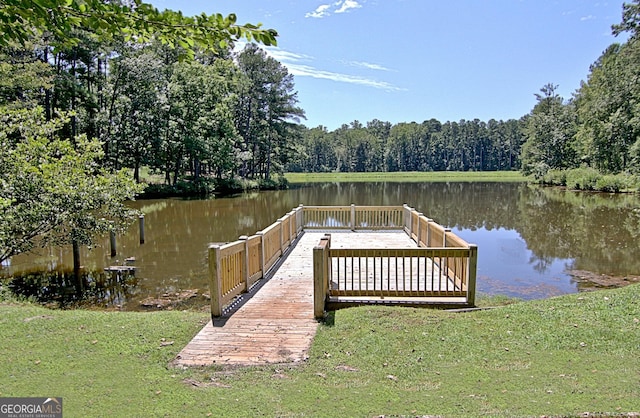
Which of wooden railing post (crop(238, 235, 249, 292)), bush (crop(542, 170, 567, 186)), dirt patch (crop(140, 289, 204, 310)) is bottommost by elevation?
dirt patch (crop(140, 289, 204, 310))

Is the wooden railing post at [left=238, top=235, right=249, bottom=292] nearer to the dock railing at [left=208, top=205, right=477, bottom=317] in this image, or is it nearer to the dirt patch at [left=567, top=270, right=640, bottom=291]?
the dock railing at [left=208, top=205, right=477, bottom=317]

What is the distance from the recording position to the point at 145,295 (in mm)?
10062

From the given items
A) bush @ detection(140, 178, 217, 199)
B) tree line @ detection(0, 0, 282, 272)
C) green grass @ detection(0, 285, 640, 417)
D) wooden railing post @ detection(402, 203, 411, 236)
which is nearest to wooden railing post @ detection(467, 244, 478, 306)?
green grass @ detection(0, 285, 640, 417)

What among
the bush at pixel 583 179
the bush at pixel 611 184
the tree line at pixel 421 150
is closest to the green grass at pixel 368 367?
the bush at pixel 611 184

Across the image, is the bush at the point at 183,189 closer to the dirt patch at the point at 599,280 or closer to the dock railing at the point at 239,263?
the dock railing at the point at 239,263

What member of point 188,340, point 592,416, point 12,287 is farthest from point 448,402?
point 12,287

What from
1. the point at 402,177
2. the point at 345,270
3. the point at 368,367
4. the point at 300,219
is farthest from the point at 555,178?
the point at 368,367

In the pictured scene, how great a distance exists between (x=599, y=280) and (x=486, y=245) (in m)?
5.43

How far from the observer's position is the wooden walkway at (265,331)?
15.8 ft

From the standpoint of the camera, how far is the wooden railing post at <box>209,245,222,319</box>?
6164 millimetres

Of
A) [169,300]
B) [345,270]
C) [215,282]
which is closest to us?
[215,282]

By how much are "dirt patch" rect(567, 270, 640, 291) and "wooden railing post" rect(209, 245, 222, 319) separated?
879 cm

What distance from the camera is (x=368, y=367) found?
175 inches

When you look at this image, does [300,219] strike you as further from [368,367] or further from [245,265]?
[368,367]
